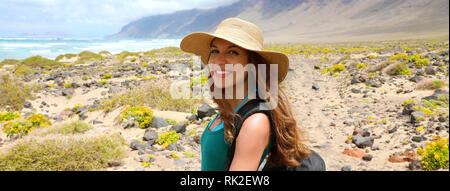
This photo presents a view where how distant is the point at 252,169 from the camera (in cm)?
142

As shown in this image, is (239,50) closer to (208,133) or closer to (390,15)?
(208,133)

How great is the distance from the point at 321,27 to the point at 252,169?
16271 cm

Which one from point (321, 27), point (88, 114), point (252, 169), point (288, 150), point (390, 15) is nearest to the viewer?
point (252, 169)

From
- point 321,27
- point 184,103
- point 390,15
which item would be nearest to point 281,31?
point 321,27

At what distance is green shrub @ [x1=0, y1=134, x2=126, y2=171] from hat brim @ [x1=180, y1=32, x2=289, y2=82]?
10.2 feet

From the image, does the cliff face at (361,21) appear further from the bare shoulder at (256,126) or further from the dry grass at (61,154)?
the bare shoulder at (256,126)

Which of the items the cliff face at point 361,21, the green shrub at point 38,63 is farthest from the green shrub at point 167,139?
the cliff face at point 361,21

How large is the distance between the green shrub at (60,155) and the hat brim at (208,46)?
310cm

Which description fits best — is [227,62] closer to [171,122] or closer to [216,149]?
[216,149]

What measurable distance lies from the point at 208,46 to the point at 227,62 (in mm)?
549

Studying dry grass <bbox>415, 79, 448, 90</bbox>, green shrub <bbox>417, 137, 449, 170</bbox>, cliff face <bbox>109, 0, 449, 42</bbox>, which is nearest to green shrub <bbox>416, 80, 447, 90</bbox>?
dry grass <bbox>415, 79, 448, 90</bbox>

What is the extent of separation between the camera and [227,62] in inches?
65.9

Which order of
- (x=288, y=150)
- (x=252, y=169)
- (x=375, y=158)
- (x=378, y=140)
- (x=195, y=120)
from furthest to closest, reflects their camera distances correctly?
(x=195, y=120) → (x=378, y=140) → (x=375, y=158) → (x=288, y=150) → (x=252, y=169)

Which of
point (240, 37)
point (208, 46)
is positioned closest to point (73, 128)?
point (208, 46)
